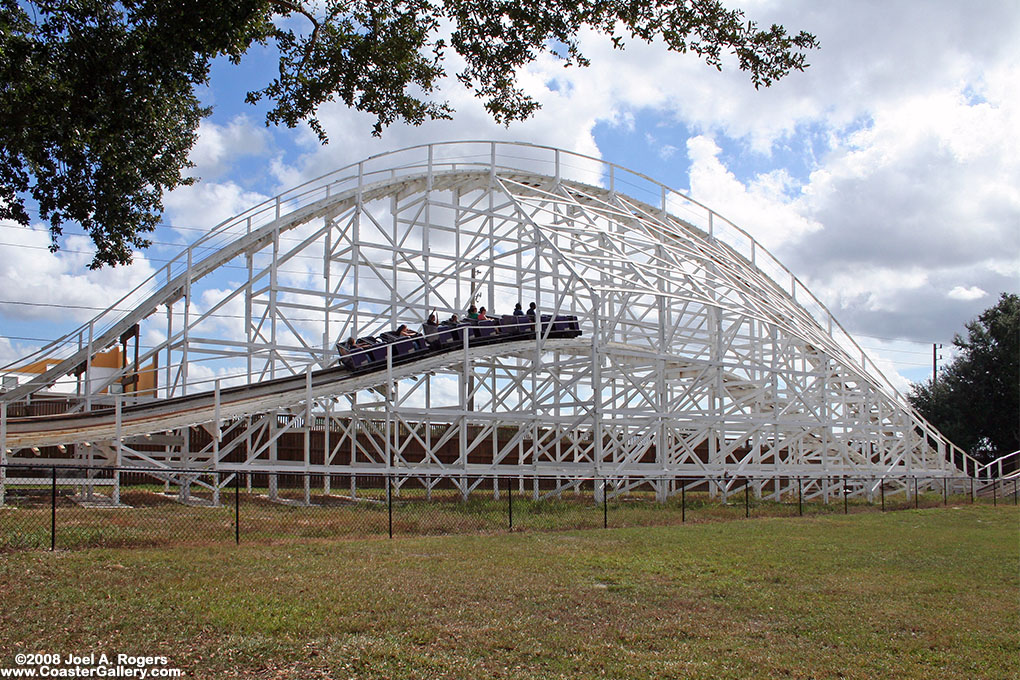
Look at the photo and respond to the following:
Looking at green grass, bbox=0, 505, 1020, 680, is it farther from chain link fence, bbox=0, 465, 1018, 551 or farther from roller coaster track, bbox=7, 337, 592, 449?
roller coaster track, bbox=7, 337, 592, 449

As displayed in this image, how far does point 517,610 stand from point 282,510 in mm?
10726

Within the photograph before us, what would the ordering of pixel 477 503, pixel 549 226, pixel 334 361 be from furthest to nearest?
1. pixel 549 226
2. pixel 334 361
3. pixel 477 503

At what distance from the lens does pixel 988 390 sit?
49375mm

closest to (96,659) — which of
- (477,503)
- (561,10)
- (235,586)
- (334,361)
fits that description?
(235,586)

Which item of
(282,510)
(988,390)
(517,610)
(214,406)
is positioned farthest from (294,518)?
(988,390)

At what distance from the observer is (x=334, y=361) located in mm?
25484

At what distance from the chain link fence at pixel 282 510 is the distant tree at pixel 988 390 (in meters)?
20.2

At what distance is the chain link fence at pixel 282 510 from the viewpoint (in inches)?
539

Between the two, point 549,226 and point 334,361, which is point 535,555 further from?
point 549,226

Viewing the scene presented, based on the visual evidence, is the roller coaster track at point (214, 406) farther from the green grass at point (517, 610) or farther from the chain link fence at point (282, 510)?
the green grass at point (517, 610)

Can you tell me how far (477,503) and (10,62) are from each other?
15.9 m

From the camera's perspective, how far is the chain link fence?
539 inches

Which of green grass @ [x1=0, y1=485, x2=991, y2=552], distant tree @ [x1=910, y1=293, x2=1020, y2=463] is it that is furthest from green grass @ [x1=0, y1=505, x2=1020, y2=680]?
distant tree @ [x1=910, y1=293, x2=1020, y2=463]

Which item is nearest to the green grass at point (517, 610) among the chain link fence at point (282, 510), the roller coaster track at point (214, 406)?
the chain link fence at point (282, 510)
